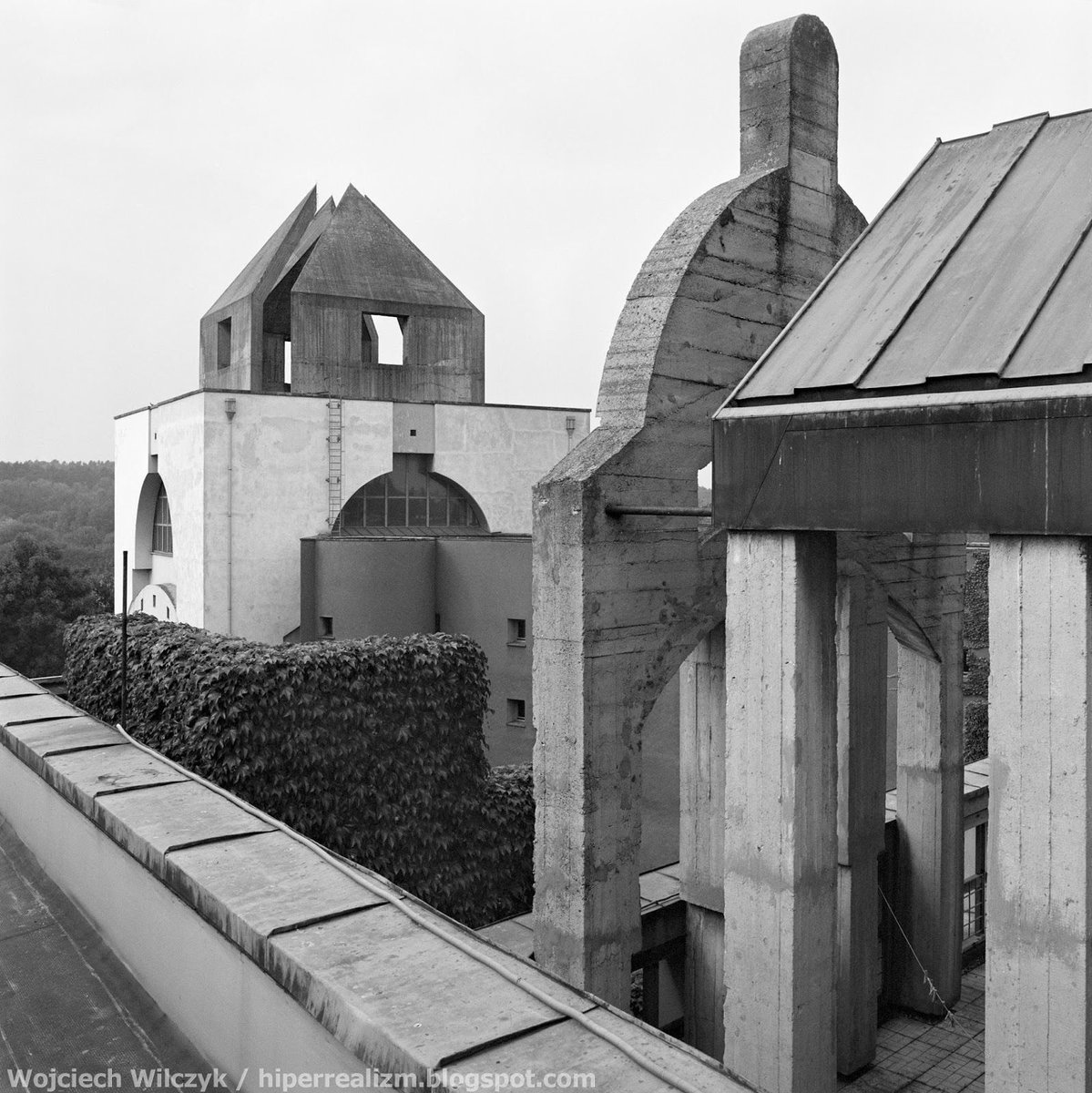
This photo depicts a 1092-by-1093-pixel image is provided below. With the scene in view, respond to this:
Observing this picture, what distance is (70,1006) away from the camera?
11.7 feet

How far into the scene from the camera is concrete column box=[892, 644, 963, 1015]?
11.4m

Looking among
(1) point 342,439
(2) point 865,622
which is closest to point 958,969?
(2) point 865,622

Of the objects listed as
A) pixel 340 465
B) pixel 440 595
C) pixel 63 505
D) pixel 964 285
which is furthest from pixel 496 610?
pixel 63 505

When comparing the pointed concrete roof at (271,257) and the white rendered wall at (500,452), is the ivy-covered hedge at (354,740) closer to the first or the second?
the white rendered wall at (500,452)

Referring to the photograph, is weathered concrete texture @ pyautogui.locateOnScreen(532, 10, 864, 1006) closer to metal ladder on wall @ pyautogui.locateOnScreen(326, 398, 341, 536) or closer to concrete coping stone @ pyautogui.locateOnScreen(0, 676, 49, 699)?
concrete coping stone @ pyautogui.locateOnScreen(0, 676, 49, 699)

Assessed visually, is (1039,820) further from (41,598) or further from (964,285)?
(41,598)

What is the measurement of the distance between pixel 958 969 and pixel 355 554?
53.8 ft

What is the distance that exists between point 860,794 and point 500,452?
21794mm

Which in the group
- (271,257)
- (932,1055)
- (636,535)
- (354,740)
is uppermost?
(271,257)

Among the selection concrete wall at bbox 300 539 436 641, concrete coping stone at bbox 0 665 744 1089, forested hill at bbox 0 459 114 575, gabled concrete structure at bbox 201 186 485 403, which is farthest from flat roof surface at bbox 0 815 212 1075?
→ forested hill at bbox 0 459 114 575

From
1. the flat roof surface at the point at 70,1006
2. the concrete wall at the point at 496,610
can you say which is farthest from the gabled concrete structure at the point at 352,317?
the flat roof surface at the point at 70,1006

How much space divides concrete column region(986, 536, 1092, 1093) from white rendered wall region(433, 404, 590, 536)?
84.6ft

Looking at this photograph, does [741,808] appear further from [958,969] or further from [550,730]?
[958,969]

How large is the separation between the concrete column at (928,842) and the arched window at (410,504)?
19.6 metres
